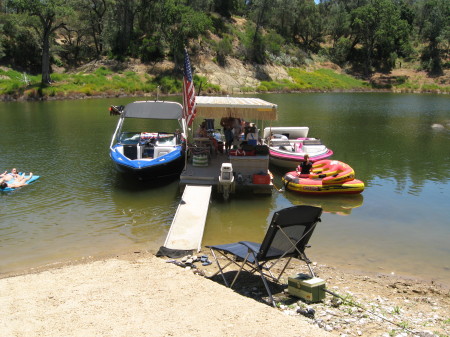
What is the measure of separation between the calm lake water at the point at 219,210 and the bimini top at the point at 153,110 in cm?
264

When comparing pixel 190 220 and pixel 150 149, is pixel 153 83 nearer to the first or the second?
pixel 150 149

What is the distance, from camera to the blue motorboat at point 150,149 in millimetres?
15633

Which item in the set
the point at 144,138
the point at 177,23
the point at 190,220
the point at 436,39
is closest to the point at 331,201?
the point at 190,220

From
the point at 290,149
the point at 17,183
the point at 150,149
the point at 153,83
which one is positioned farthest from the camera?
the point at 153,83

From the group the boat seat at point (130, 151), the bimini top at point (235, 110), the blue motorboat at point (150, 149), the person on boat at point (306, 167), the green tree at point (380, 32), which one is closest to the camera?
the blue motorboat at point (150, 149)

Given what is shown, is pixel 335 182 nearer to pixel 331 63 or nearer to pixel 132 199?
pixel 132 199

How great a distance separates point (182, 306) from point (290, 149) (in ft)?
44.1

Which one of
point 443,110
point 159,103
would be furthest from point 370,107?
point 159,103

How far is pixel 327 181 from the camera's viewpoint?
15367mm

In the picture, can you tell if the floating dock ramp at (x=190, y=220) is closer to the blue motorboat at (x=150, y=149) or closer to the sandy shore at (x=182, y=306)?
the sandy shore at (x=182, y=306)

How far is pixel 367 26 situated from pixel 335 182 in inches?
2808

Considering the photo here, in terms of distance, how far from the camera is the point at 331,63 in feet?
267

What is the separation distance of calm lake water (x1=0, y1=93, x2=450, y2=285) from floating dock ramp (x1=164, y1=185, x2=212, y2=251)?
478mm

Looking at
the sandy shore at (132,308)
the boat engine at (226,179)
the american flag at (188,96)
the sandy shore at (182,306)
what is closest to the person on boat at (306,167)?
the boat engine at (226,179)
